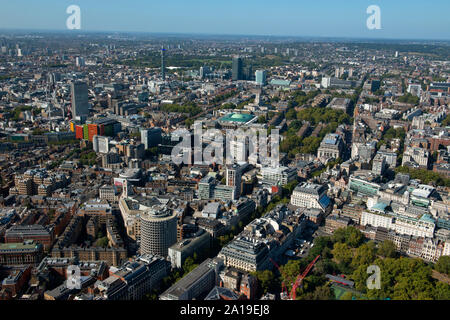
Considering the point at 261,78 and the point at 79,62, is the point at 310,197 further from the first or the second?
the point at 79,62

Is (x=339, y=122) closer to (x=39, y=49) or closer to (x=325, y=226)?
(x=325, y=226)

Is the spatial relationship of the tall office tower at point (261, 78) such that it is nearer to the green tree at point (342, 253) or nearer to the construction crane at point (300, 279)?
the green tree at point (342, 253)

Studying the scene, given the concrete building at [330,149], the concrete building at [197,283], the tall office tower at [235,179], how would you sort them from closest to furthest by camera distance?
the concrete building at [197,283]
the tall office tower at [235,179]
the concrete building at [330,149]

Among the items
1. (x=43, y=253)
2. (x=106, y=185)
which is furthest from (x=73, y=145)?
(x=43, y=253)

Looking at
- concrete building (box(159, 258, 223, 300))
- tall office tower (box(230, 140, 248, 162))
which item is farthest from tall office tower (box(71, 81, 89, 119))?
concrete building (box(159, 258, 223, 300))

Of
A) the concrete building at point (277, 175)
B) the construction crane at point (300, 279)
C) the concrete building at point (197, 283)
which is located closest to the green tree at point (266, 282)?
the construction crane at point (300, 279)

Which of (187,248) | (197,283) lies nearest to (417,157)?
(187,248)

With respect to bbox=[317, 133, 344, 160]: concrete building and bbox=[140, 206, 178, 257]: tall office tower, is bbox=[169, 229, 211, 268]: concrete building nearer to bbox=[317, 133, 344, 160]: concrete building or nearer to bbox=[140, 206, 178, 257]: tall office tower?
bbox=[140, 206, 178, 257]: tall office tower
